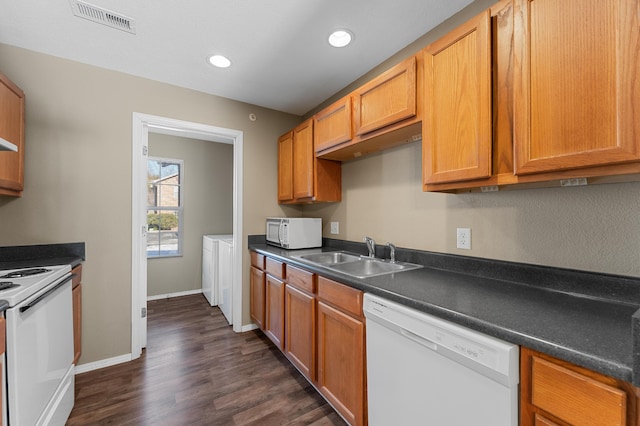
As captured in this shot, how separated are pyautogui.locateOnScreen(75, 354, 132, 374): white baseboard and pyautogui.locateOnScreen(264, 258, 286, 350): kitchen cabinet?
1.20 m

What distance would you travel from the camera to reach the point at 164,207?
4043 mm

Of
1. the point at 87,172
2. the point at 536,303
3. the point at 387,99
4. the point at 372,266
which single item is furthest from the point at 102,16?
the point at 536,303

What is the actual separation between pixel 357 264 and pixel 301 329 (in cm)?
63

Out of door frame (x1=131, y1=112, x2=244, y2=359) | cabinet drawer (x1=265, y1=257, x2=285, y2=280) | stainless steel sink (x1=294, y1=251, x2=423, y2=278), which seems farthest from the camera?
door frame (x1=131, y1=112, x2=244, y2=359)

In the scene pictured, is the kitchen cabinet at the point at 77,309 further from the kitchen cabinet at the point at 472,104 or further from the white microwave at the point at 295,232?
the kitchen cabinet at the point at 472,104

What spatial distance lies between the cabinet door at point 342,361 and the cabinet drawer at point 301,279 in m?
0.14

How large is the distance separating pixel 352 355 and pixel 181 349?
1.84 metres

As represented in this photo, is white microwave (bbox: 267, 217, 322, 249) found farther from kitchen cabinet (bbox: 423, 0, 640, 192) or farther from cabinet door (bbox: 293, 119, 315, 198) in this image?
kitchen cabinet (bbox: 423, 0, 640, 192)

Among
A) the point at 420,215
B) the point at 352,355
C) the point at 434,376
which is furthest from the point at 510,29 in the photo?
the point at 352,355

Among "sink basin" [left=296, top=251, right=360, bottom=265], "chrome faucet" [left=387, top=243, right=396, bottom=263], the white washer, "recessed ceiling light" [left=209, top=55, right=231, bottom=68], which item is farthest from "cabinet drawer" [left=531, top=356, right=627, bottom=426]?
the white washer

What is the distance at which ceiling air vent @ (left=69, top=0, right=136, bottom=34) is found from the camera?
1588 mm

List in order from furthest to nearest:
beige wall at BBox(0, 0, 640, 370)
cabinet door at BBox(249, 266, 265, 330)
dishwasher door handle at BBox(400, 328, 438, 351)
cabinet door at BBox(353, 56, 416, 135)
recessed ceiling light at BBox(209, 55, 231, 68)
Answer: cabinet door at BBox(249, 266, 265, 330) < recessed ceiling light at BBox(209, 55, 231, 68) < beige wall at BBox(0, 0, 640, 370) < cabinet door at BBox(353, 56, 416, 135) < dishwasher door handle at BBox(400, 328, 438, 351)

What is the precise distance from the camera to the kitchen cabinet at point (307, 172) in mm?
2480

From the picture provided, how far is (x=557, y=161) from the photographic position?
97cm
